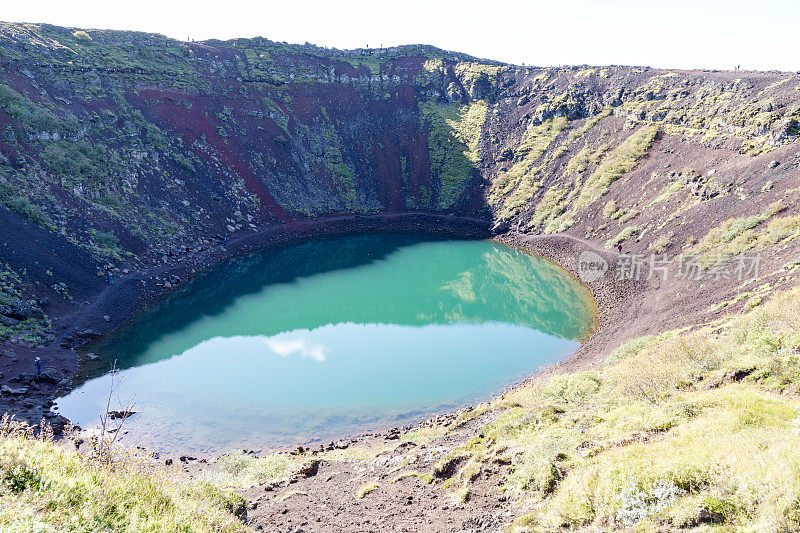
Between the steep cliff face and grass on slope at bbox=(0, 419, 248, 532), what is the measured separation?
2392 centimetres

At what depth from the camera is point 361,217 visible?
51.6 metres

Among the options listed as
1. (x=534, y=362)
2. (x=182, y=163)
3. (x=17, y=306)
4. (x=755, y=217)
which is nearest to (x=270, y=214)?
(x=182, y=163)

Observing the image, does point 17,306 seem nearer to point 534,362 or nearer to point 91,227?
point 91,227

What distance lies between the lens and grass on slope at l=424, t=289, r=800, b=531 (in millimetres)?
6125

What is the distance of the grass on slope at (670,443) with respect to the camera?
612cm

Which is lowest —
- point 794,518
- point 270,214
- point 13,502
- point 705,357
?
point 13,502

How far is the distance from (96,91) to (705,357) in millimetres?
51397

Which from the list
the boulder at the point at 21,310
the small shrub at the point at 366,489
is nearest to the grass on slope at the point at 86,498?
the small shrub at the point at 366,489

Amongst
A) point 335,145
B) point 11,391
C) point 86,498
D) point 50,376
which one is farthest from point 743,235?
point 335,145

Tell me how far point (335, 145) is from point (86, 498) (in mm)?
53415

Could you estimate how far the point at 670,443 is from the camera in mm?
8148

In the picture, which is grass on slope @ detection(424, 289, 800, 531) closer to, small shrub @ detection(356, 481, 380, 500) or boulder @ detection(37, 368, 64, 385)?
small shrub @ detection(356, 481, 380, 500)

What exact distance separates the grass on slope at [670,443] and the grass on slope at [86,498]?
227 inches

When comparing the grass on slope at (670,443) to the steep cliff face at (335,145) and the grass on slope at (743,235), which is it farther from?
the steep cliff face at (335,145)
